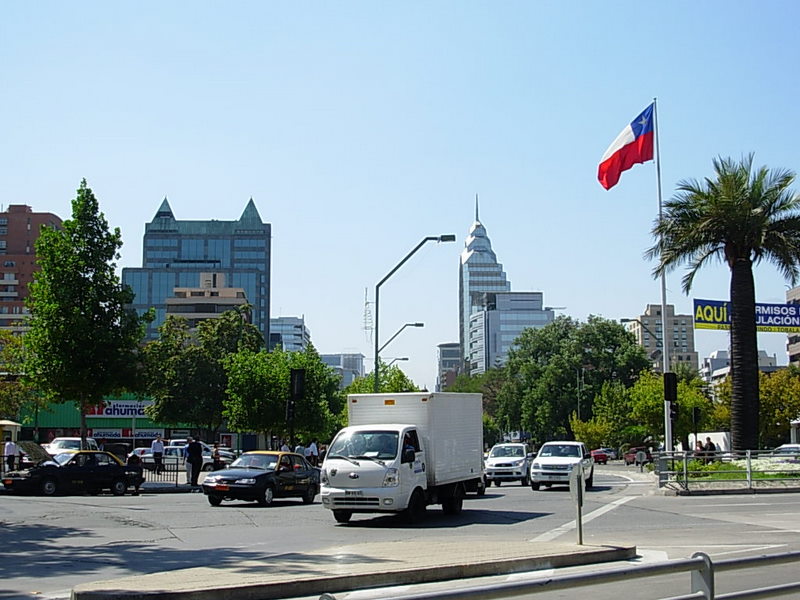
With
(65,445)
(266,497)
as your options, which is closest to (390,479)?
(266,497)

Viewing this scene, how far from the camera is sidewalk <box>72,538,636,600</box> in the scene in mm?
9930

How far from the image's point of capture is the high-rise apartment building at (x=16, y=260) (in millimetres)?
163375

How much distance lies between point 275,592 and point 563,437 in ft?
326

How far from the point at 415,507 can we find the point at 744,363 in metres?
17.4

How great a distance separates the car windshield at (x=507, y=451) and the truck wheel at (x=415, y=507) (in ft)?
58.7

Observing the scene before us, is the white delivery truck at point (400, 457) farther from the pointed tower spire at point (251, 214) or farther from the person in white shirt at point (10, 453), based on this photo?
the pointed tower spire at point (251, 214)

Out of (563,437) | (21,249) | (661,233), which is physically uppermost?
(21,249)

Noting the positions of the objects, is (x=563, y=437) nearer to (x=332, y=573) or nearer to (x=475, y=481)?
(x=475, y=481)

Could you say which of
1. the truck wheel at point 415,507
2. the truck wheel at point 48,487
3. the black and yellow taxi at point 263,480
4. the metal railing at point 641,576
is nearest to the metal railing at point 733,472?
the black and yellow taxi at point 263,480

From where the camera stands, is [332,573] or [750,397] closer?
[332,573]

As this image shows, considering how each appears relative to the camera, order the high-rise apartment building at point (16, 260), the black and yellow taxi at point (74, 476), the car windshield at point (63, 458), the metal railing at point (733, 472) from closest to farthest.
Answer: the black and yellow taxi at point (74, 476) < the metal railing at point (733, 472) < the car windshield at point (63, 458) < the high-rise apartment building at point (16, 260)

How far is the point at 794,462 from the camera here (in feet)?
105

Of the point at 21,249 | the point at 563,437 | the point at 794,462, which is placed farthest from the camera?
the point at 21,249

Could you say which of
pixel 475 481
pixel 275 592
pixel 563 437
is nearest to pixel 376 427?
pixel 475 481
